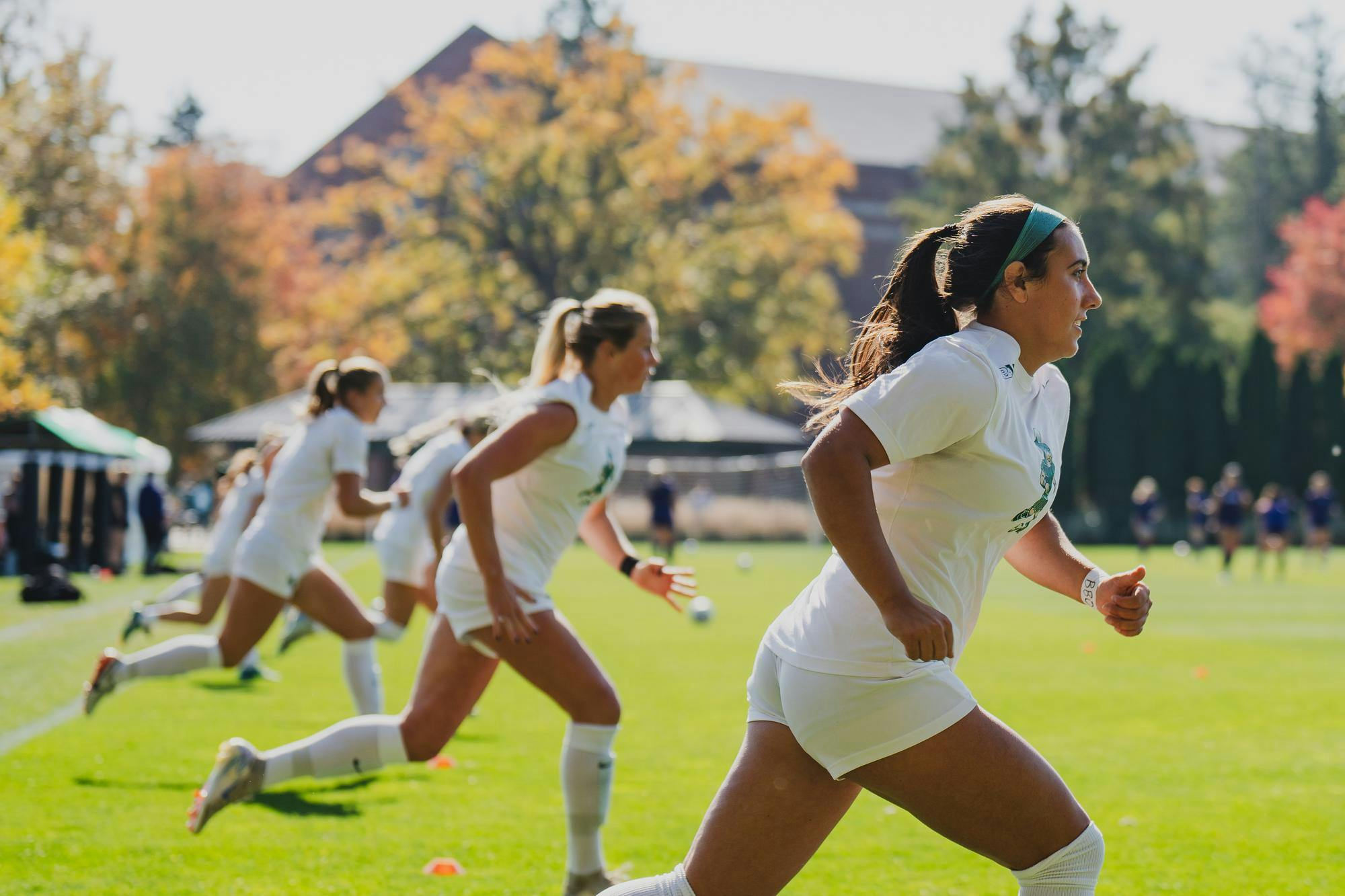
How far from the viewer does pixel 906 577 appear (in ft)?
11.2

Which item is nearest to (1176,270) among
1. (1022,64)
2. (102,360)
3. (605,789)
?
(1022,64)

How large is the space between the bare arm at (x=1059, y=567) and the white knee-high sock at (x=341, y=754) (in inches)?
99.2

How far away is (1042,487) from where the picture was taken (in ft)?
11.7

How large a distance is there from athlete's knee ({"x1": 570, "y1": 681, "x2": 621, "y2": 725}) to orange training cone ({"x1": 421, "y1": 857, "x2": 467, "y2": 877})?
0.90 m

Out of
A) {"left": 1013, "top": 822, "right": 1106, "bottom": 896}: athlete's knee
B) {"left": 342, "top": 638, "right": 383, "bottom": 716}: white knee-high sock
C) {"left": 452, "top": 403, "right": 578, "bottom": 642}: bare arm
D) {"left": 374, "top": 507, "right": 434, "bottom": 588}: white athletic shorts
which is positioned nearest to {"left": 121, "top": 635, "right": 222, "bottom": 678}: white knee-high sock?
{"left": 342, "top": 638, "right": 383, "bottom": 716}: white knee-high sock

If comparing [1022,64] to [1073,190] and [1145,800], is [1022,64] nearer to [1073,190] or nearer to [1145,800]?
[1073,190]

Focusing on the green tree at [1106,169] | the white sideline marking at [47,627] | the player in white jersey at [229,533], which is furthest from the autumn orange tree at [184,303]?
the player in white jersey at [229,533]

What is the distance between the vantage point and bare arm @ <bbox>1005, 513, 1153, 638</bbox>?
386 centimetres

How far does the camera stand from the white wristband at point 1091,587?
3.97 meters

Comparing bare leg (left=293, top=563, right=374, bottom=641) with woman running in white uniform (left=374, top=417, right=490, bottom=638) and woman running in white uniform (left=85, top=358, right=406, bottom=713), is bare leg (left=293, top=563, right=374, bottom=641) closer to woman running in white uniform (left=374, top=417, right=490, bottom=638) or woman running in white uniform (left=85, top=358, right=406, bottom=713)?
woman running in white uniform (left=85, top=358, right=406, bottom=713)

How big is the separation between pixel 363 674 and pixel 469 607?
324cm

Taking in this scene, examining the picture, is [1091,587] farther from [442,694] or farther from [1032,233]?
[442,694]

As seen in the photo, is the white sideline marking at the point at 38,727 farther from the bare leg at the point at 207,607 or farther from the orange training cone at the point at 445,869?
the orange training cone at the point at 445,869

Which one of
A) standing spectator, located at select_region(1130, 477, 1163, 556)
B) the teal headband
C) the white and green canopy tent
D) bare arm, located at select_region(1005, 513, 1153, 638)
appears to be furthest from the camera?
standing spectator, located at select_region(1130, 477, 1163, 556)
